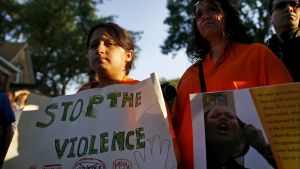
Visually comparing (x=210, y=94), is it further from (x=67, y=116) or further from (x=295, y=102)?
(x=67, y=116)

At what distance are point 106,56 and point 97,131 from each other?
1.77 ft

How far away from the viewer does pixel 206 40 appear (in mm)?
2410

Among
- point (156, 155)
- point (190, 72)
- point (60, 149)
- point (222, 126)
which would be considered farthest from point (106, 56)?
point (222, 126)

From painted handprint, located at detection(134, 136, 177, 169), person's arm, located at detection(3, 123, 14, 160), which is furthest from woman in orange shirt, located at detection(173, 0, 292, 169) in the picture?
person's arm, located at detection(3, 123, 14, 160)

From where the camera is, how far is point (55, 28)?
3366 centimetres

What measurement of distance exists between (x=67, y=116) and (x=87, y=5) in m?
33.5

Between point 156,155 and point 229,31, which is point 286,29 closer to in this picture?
point 229,31

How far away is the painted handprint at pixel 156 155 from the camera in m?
1.78

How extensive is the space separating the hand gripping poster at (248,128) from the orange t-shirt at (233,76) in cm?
18

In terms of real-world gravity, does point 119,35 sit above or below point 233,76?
above

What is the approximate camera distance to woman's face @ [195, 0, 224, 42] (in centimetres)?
219

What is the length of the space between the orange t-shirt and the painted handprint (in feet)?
0.39

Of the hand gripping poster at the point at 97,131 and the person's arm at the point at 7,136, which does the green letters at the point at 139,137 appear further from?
the person's arm at the point at 7,136

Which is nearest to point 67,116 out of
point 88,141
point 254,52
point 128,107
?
Answer: point 88,141
